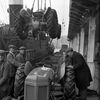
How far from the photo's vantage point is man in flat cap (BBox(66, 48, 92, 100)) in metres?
6.23

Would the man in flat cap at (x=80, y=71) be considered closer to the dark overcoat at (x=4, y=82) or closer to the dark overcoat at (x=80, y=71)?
the dark overcoat at (x=80, y=71)

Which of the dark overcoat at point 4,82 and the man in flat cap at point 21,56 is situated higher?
the man in flat cap at point 21,56

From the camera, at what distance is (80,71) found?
6.41 meters

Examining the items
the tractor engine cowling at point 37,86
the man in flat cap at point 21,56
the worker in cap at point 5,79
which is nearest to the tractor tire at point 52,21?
the man in flat cap at point 21,56

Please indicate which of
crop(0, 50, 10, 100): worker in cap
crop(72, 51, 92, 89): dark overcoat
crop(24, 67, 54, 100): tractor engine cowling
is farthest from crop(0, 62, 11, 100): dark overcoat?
crop(72, 51, 92, 89): dark overcoat

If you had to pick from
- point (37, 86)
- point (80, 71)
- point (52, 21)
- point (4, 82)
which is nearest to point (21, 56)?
point (4, 82)

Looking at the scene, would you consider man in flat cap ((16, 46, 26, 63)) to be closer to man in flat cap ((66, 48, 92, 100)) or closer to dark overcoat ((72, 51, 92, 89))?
man in flat cap ((66, 48, 92, 100))

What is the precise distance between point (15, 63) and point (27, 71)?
94 cm

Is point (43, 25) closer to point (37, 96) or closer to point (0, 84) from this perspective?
point (0, 84)

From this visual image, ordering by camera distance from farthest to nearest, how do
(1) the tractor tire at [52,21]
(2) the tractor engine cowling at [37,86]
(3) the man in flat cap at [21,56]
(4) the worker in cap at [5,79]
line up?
(1) the tractor tire at [52,21] → (3) the man in flat cap at [21,56] → (4) the worker in cap at [5,79] → (2) the tractor engine cowling at [37,86]

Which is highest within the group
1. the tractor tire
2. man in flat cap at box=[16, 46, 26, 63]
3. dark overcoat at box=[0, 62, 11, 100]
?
the tractor tire

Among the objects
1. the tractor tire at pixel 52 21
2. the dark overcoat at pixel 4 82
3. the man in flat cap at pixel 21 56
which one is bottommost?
the dark overcoat at pixel 4 82

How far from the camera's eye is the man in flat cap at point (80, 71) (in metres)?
6.23

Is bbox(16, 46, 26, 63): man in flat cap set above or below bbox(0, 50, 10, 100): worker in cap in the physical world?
above
